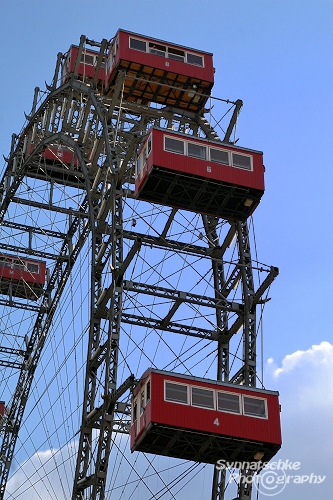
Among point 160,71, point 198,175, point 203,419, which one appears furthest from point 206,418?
point 160,71

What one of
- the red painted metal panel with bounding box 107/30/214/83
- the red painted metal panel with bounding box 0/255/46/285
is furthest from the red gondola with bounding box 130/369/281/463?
the red painted metal panel with bounding box 0/255/46/285

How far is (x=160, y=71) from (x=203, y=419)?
54.2 ft

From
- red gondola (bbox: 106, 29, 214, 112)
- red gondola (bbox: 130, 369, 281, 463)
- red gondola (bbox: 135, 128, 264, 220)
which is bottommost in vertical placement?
red gondola (bbox: 130, 369, 281, 463)

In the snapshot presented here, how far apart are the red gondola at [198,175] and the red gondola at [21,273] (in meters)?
22.3

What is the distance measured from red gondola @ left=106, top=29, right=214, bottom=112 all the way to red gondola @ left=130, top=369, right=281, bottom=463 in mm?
14302

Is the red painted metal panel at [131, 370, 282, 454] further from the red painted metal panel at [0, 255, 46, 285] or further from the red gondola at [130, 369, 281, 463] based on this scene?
the red painted metal panel at [0, 255, 46, 285]

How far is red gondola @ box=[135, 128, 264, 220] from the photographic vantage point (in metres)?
41.5

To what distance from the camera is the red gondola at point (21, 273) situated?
6372 cm

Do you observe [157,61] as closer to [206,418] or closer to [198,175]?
[198,175]

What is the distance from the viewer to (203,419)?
3750 centimetres

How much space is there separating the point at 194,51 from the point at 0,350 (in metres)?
27.8

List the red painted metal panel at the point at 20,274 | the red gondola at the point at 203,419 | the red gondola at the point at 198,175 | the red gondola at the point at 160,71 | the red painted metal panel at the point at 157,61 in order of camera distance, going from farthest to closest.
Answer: the red painted metal panel at the point at 20,274, the red gondola at the point at 160,71, the red painted metal panel at the point at 157,61, the red gondola at the point at 198,175, the red gondola at the point at 203,419

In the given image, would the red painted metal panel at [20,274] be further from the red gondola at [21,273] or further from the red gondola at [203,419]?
the red gondola at [203,419]

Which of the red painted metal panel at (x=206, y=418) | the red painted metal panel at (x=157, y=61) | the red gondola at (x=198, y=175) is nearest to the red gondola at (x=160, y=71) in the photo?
the red painted metal panel at (x=157, y=61)
